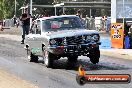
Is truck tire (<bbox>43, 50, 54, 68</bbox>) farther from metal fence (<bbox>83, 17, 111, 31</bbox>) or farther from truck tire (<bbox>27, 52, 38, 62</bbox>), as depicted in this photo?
metal fence (<bbox>83, 17, 111, 31</bbox>)

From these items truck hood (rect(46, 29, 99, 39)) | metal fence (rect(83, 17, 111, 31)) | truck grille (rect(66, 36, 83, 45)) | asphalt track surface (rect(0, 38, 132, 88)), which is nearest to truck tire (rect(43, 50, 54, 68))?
asphalt track surface (rect(0, 38, 132, 88))

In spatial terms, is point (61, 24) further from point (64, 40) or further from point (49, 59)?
point (49, 59)

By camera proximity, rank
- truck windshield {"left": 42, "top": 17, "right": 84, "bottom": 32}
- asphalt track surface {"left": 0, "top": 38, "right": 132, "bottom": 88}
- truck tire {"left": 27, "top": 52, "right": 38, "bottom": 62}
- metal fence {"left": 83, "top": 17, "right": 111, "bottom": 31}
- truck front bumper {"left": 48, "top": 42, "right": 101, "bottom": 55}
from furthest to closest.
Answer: metal fence {"left": 83, "top": 17, "right": 111, "bottom": 31}
truck tire {"left": 27, "top": 52, "right": 38, "bottom": 62}
truck windshield {"left": 42, "top": 17, "right": 84, "bottom": 32}
truck front bumper {"left": 48, "top": 42, "right": 101, "bottom": 55}
asphalt track surface {"left": 0, "top": 38, "right": 132, "bottom": 88}

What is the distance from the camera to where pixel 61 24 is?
14414 millimetres

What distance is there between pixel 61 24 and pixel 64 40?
1397 millimetres

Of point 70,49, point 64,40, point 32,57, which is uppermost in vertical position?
point 64,40

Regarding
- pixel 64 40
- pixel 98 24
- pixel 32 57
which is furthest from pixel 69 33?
pixel 98 24

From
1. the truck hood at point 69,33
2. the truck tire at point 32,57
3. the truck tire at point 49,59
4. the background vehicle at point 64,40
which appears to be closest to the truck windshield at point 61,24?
the background vehicle at point 64,40

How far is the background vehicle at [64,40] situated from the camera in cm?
1309

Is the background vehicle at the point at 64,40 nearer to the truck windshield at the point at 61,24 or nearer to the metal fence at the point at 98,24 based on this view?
the truck windshield at the point at 61,24

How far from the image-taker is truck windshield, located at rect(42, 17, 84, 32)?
1430 centimetres

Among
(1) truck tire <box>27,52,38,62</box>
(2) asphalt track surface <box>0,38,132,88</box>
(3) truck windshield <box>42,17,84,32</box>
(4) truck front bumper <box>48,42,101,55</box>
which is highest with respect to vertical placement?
(3) truck windshield <box>42,17,84,32</box>

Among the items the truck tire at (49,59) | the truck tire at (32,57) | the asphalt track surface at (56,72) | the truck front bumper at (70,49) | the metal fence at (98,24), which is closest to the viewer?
the asphalt track surface at (56,72)

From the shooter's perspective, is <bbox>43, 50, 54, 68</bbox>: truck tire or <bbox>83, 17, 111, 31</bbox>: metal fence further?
<bbox>83, 17, 111, 31</bbox>: metal fence
